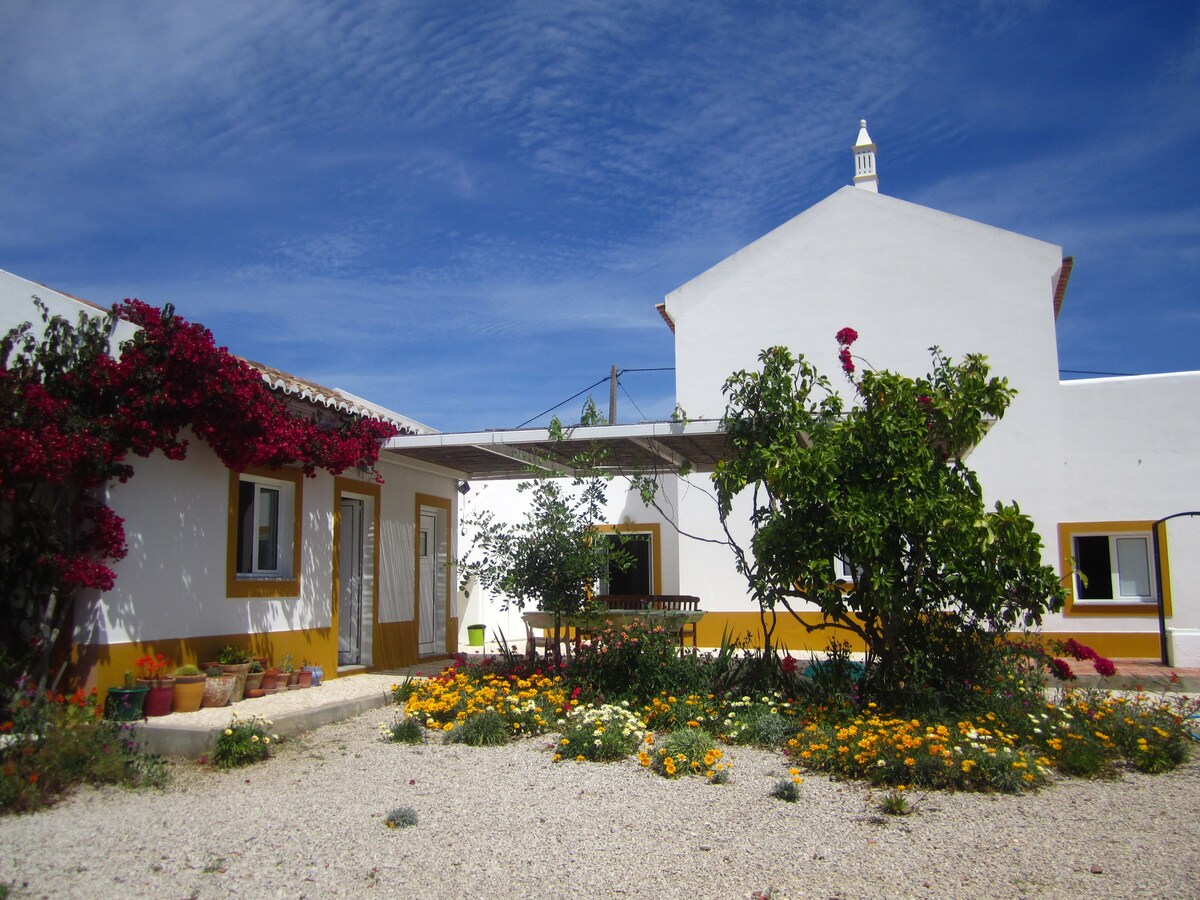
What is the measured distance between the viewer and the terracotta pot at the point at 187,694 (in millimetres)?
8578

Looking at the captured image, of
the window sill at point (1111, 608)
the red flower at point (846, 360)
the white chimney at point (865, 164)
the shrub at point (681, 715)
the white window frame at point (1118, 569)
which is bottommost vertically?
the shrub at point (681, 715)

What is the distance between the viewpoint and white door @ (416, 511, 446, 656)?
14594 millimetres

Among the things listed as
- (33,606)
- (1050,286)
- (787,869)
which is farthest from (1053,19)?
(33,606)

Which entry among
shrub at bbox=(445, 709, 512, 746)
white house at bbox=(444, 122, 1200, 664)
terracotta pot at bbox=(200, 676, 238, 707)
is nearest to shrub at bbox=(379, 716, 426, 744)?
shrub at bbox=(445, 709, 512, 746)

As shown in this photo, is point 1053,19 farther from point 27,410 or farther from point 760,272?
point 27,410

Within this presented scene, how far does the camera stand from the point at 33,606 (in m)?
7.91

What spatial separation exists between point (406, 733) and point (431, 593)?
677 centimetres

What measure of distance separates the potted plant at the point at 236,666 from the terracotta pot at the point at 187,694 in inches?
18.4

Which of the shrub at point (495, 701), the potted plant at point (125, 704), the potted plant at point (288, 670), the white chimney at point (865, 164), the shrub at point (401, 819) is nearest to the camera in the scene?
the shrub at point (401, 819)

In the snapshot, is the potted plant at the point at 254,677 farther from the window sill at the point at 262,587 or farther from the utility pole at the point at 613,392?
the utility pole at the point at 613,392

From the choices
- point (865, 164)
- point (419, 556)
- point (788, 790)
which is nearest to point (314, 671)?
point (419, 556)

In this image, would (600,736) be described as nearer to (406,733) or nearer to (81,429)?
(406,733)

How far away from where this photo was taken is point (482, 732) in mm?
8180

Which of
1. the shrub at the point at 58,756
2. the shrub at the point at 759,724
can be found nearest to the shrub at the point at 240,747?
the shrub at the point at 58,756
